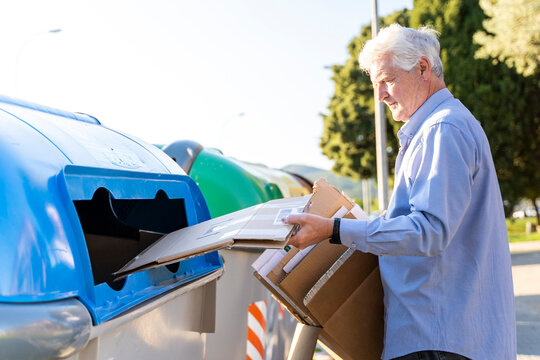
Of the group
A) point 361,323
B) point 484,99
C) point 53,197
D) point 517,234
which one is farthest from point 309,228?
point 517,234

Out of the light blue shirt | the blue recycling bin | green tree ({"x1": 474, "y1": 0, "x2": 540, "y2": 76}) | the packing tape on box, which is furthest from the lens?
green tree ({"x1": 474, "y1": 0, "x2": 540, "y2": 76})

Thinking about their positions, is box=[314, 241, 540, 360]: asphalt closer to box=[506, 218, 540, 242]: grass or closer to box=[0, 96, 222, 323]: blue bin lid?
box=[506, 218, 540, 242]: grass

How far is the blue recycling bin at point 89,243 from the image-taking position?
1.86 m

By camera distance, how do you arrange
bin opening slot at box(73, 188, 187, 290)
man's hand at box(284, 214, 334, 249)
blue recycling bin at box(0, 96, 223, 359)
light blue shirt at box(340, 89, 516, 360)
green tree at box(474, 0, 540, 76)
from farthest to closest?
green tree at box(474, 0, 540, 76), bin opening slot at box(73, 188, 187, 290), man's hand at box(284, 214, 334, 249), light blue shirt at box(340, 89, 516, 360), blue recycling bin at box(0, 96, 223, 359)

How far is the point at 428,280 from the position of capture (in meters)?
2.25

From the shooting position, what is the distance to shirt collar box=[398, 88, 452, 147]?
2424 mm

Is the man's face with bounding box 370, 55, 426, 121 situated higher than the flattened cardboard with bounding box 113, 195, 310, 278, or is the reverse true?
the man's face with bounding box 370, 55, 426, 121

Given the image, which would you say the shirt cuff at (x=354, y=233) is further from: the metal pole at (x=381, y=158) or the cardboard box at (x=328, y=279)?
the metal pole at (x=381, y=158)

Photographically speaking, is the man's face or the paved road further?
the paved road

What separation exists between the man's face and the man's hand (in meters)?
0.51

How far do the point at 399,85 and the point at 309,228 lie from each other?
64 centimetres

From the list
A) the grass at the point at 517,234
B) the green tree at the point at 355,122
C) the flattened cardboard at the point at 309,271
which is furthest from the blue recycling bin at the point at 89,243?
the green tree at the point at 355,122

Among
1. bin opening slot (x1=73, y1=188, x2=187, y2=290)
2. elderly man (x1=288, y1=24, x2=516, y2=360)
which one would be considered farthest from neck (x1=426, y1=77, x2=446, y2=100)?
bin opening slot (x1=73, y1=188, x2=187, y2=290)

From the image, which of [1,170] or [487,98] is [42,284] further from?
[487,98]
